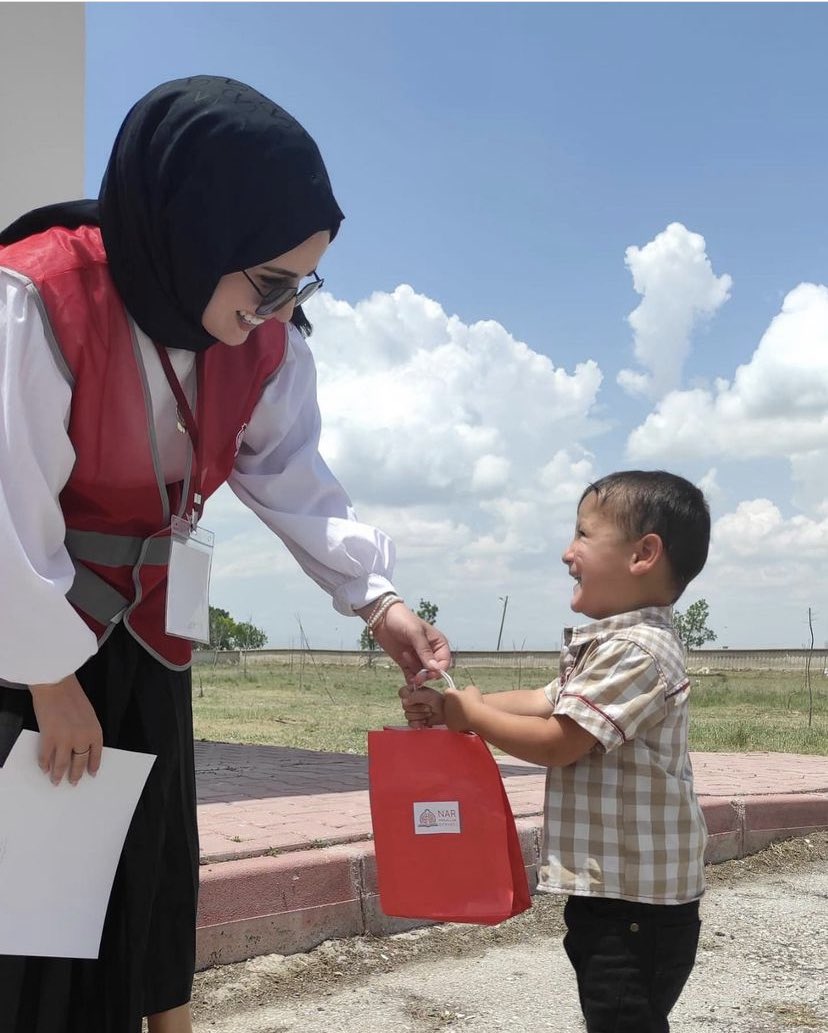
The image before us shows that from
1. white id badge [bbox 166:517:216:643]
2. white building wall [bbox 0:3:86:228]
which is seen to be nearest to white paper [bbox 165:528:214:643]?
white id badge [bbox 166:517:216:643]

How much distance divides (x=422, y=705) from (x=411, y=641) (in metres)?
0.14

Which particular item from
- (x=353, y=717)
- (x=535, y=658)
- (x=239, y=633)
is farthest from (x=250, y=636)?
(x=353, y=717)

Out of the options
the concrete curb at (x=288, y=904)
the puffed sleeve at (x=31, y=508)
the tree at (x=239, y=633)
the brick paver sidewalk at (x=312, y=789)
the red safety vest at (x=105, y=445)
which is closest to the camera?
the puffed sleeve at (x=31, y=508)

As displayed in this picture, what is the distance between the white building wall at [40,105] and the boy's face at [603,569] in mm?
4393

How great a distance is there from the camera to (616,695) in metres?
1.94

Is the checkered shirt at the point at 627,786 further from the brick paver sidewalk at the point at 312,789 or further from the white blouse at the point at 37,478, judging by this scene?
the brick paver sidewalk at the point at 312,789

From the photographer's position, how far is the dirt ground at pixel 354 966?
2.71m

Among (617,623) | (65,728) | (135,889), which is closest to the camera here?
(65,728)

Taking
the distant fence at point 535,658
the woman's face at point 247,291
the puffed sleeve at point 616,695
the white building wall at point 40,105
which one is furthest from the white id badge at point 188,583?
the distant fence at point 535,658

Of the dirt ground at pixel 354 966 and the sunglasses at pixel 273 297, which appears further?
the dirt ground at pixel 354 966

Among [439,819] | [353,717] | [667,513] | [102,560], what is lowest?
[353,717]

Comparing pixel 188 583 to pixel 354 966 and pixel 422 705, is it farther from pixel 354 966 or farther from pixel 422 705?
pixel 354 966

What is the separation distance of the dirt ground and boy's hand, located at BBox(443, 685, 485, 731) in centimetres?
102

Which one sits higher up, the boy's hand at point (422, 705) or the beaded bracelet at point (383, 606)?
the beaded bracelet at point (383, 606)
